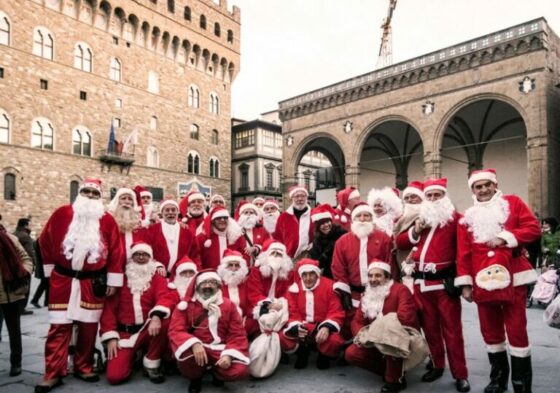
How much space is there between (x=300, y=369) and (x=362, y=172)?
22843mm

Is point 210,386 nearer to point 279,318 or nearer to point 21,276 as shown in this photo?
point 279,318

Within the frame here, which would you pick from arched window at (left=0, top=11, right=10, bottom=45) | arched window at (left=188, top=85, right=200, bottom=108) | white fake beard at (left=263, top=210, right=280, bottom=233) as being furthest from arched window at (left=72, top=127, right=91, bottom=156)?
white fake beard at (left=263, top=210, right=280, bottom=233)

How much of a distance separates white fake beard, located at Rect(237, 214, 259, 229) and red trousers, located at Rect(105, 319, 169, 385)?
278 centimetres

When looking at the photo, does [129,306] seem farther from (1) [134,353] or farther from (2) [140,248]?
(2) [140,248]

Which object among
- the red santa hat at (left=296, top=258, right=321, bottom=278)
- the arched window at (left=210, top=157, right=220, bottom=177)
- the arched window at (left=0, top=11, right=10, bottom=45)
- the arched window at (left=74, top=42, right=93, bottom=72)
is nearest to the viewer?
the red santa hat at (left=296, top=258, right=321, bottom=278)

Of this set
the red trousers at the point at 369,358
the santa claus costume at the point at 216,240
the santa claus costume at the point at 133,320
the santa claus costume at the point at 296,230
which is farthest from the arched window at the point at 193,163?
the red trousers at the point at 369,358

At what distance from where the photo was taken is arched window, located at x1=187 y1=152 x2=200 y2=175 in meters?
31.6

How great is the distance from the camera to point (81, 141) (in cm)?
2550

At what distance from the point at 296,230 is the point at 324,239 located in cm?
96

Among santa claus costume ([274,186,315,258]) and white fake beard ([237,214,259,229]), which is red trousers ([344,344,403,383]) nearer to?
santa claus costume ([274,186,315,258])

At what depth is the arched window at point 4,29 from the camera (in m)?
22.2

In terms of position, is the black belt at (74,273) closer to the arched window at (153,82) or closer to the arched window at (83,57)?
the arched window at (83,57)

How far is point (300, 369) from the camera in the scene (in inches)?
176

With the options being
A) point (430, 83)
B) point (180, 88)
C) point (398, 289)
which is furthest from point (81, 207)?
point (180, 88)
